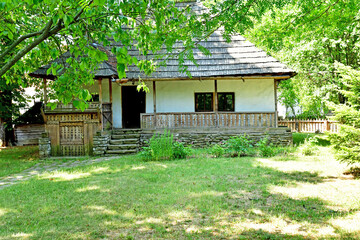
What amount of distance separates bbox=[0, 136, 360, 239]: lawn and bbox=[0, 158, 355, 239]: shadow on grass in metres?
0.01

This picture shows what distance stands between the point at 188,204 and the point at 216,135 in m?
8.84

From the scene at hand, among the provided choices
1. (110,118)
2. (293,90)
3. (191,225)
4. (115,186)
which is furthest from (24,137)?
(293,90)

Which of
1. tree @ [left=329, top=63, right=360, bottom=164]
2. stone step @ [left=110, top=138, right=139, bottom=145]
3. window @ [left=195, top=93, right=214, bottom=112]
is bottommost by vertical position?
stone step @ [left=110, top=138, right=139, bottom=145]

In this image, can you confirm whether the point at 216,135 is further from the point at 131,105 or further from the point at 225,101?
the point at 131,105

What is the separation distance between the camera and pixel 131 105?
53.9 feet

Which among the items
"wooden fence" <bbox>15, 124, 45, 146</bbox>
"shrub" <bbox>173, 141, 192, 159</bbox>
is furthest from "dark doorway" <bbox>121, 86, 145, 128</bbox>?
"wooden fence" <bbox>15, 124, 45, 146</bbox>

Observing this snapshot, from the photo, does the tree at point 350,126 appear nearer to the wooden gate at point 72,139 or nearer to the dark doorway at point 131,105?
→ the wooden gate at point 72,139

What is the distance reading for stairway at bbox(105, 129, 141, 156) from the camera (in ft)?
40.7

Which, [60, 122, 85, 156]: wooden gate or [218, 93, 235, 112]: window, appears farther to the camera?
[218, 93, 235, 112]: window

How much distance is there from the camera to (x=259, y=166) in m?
8.45

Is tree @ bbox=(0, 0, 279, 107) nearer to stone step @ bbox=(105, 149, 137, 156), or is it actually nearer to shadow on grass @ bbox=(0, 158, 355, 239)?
shadow on grass @ bbox=(0, 158, 355, 239)

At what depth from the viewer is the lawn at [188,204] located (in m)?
4.02

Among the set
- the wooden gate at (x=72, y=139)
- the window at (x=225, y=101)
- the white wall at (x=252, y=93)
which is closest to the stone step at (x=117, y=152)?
the wooden gate at (x=72, y=139)

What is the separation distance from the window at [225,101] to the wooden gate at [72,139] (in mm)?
7674
